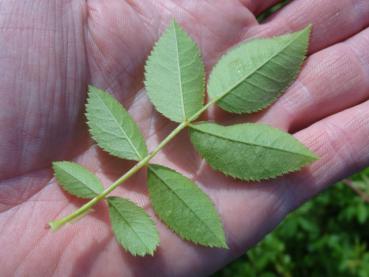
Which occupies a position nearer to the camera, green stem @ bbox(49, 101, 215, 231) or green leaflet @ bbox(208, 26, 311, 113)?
green stem @ bbox(49, 101, 215, 231)

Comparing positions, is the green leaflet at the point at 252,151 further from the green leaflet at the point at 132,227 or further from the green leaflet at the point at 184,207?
the green leaflet at the point at 132,227

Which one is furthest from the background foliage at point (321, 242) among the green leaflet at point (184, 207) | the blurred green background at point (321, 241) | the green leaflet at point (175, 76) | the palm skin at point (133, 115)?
the green leaflet at point (175, 76)

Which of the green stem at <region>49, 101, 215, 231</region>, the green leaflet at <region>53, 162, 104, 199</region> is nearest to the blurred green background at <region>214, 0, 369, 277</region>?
the green stem at <region>49, 101, 215, 231</region>

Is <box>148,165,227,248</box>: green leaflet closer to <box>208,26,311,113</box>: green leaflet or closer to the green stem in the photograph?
the green stem

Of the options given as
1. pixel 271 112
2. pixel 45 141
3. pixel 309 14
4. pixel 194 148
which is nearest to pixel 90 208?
pixel 45 141

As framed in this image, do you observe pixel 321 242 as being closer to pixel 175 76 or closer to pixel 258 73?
pixel 258 73

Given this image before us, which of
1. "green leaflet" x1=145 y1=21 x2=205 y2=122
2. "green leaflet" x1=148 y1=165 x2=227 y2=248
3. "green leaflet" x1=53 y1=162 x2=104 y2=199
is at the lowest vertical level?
"green leaflet" x1=148 y1=165 x2=227 y2=248

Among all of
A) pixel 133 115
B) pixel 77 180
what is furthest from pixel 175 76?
pixel 77 180
